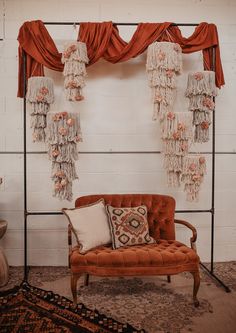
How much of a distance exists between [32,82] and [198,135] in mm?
1687

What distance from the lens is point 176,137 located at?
3.18 meters

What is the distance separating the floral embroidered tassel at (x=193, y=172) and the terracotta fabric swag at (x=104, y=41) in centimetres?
104

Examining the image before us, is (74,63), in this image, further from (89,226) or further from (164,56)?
(89,226)

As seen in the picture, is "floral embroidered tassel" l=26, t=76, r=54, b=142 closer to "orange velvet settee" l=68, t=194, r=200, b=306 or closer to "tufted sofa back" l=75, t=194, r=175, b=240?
"tufted sofa back" l=75, t=194, r=175, b=240

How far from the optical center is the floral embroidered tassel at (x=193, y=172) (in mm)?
3215

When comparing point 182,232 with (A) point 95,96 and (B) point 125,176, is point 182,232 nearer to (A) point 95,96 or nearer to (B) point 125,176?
(B) point 125,176

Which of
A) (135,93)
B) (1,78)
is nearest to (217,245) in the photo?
(135,93)

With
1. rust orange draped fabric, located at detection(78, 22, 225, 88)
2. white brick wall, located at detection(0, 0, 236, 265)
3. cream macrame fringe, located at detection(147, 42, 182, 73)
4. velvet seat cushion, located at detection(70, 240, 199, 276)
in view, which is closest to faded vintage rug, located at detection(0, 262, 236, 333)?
velvet seat cushion, located at detection(70, 240, 199, 276)

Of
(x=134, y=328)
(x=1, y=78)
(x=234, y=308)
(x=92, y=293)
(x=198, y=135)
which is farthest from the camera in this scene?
(x=1, y=78)

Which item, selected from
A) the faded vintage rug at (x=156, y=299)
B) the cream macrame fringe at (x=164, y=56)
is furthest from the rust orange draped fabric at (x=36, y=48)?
the faded vintage rug at (x=156, y=299)

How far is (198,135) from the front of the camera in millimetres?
3418

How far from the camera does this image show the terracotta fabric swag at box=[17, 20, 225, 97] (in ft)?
11.0

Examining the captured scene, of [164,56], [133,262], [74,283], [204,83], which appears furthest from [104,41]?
[74,283]

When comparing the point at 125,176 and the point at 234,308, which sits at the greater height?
the point at 125,176
